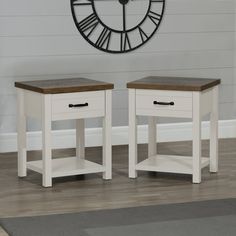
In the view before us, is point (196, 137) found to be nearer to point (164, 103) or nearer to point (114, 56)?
point (164, 103)

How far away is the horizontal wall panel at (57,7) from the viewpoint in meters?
5.60

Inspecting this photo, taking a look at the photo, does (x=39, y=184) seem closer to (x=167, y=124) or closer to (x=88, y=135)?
(x=88, y=135)

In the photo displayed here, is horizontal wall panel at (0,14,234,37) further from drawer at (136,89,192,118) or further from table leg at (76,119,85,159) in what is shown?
drawer at (136,89,192,118)

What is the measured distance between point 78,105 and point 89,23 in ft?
4.07

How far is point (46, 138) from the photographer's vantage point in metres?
4.66

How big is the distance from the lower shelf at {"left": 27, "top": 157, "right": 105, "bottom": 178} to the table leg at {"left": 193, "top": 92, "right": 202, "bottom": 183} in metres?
0.56

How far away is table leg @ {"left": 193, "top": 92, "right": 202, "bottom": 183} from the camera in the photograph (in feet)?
15.5

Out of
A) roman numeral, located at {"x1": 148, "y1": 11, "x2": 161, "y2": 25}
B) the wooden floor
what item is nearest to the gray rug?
the wooden floor

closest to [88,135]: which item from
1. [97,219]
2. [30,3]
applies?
[30,3]

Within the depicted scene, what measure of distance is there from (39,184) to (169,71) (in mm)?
1710

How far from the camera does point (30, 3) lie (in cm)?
564

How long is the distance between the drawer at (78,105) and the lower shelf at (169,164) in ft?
1.44

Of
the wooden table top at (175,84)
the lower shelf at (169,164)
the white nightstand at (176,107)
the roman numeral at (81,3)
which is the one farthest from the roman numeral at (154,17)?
the lower shelf at (169,164)

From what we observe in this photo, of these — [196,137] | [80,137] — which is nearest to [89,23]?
[80,137]
